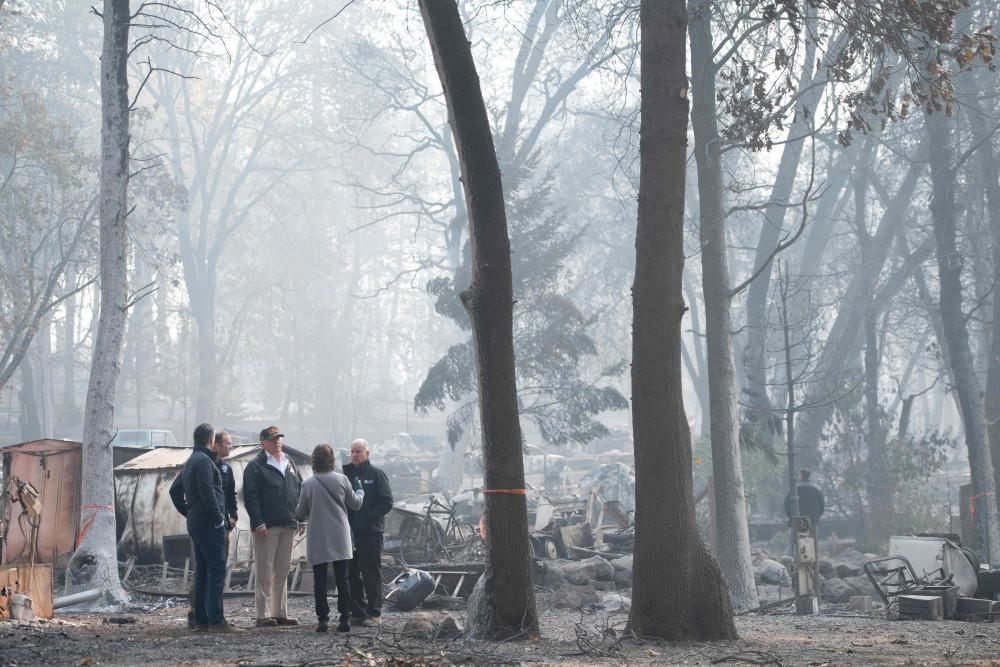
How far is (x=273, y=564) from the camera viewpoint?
11102 millimetres

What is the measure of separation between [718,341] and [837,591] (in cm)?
444

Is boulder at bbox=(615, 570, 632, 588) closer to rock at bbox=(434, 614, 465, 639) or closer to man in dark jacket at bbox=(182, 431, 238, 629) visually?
rock at bbox=(434, 614, 465, 639)

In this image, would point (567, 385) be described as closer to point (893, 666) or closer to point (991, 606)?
point (991, 606)

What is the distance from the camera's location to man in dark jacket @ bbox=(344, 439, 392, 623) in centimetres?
1150

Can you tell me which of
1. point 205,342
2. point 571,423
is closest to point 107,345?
point 571,423

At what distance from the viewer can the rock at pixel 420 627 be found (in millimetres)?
9672

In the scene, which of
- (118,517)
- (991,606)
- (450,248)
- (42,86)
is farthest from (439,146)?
(991,606)

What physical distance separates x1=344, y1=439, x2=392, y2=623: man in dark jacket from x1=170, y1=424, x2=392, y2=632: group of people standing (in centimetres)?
1

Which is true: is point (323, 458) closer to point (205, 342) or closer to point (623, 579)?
point (623, 579)

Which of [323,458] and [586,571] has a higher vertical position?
[323,458]

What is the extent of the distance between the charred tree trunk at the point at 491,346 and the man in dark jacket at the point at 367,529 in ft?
7.00

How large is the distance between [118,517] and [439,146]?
2344 centimetres

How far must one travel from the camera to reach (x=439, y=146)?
131ft

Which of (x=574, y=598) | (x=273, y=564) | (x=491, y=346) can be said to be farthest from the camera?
(x=574, y=598)
